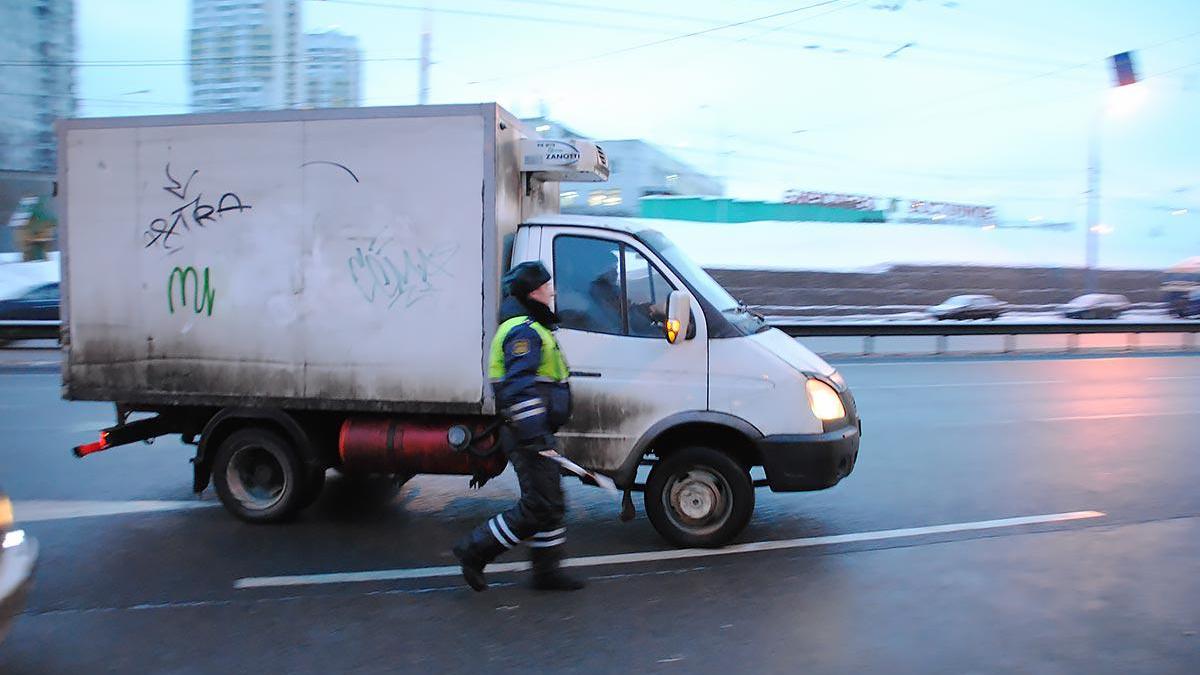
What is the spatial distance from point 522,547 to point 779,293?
3223cm

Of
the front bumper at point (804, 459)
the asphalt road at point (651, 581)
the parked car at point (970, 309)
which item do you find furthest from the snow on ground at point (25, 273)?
the parked car at point (970, 309)

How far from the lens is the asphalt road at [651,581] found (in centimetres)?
427

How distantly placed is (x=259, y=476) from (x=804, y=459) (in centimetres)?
384

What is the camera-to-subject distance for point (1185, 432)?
1024 centimetres

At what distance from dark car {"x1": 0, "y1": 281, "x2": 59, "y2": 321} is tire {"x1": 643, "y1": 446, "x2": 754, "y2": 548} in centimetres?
2240

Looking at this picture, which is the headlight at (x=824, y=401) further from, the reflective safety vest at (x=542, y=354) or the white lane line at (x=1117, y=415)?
the white lane line at (x=1117, y=415)

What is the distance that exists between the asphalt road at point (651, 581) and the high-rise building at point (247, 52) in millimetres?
24342

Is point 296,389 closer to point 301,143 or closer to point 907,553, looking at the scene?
point 301,143

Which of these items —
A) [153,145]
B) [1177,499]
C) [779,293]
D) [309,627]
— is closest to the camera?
[309,627]

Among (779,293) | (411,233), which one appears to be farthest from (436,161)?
(779,293)

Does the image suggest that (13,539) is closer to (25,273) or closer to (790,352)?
(790,352)

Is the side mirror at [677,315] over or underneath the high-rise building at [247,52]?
underneath

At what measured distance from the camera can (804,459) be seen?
18.4 feet

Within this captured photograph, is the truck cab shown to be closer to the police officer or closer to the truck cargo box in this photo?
the truck cargo box
